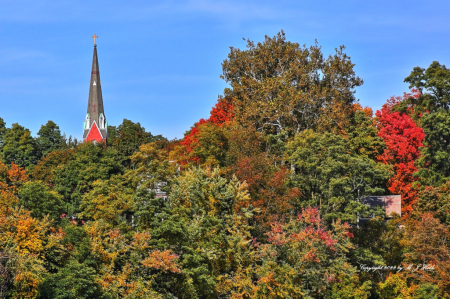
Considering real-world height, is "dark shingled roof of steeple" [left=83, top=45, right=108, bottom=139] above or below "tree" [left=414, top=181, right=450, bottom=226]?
above

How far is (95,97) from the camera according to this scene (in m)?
102

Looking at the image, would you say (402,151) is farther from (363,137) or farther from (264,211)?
(264,211)

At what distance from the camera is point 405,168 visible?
56094mm

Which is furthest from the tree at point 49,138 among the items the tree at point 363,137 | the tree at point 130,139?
the tree at point 363,137

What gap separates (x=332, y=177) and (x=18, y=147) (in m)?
45.5

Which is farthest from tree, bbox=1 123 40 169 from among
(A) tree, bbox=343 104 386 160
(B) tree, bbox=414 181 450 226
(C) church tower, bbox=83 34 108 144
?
(B) tree, bbox=414 181 450 226

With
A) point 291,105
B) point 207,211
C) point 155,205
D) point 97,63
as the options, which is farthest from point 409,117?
point 97,63

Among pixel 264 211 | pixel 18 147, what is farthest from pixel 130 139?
pixel 264 211

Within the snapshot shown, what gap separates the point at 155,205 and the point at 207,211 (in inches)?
156

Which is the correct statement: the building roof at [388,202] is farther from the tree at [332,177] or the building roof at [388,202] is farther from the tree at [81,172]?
the tree at [81,172]

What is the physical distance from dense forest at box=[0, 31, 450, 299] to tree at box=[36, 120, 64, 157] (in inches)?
1047

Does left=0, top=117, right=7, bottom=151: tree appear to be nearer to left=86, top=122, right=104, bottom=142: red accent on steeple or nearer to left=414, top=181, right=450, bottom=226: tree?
left=86, top=122, right=104, bottom=142: red accent on steeple

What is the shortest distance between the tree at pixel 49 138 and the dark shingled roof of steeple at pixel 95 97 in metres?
10.3

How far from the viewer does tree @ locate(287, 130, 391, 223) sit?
137 ft
